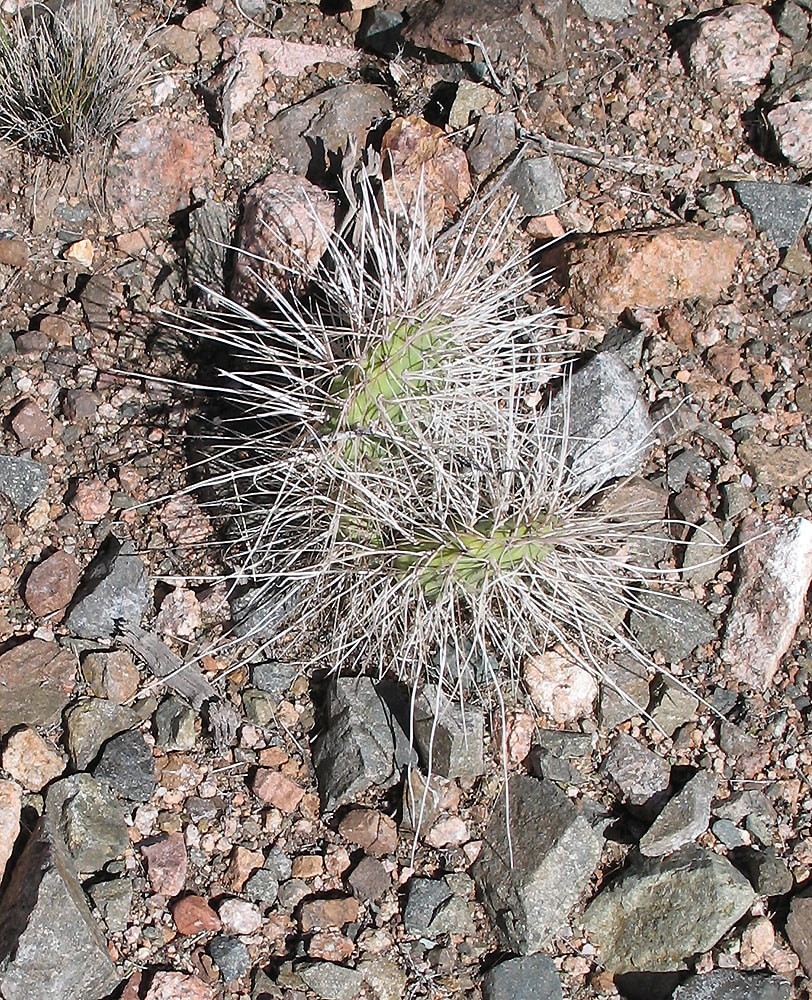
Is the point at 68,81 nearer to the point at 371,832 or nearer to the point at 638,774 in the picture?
the point at 371,832

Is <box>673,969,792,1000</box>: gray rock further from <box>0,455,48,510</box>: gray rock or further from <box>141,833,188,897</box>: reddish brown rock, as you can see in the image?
<box>0,455,48,510</box>: gray rock

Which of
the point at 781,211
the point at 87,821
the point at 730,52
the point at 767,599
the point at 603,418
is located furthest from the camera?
the point at 730,52

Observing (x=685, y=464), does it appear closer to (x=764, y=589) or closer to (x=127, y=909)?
(x=764, y=589)

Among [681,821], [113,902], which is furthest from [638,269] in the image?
[113,902]

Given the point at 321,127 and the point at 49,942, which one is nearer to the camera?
the point at 49,942

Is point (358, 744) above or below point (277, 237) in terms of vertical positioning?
below

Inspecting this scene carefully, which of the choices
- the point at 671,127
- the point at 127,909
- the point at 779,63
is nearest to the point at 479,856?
the point at 127,909
